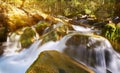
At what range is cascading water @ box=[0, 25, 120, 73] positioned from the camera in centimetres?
475

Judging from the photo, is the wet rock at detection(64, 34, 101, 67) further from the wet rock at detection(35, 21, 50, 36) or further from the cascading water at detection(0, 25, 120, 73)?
the wet rock at detection(35, 21, 50, 36)

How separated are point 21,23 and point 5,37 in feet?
1.85

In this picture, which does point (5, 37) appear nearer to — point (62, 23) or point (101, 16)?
point (62, 23)

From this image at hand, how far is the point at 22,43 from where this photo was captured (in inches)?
231

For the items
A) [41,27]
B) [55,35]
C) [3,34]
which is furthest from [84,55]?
[3,34]

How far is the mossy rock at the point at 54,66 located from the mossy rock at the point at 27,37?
160 centimetres

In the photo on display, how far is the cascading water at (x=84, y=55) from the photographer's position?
475 centimetres

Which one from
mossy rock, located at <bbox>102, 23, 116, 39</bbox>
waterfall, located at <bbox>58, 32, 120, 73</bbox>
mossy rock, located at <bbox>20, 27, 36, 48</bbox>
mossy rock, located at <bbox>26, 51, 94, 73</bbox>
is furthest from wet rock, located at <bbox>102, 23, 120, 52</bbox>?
mossy rock, located at <bbox>26, 51, 94, 73</bbox>

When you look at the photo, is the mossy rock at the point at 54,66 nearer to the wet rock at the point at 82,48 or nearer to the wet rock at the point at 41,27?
the wet rock at the point at 82,48

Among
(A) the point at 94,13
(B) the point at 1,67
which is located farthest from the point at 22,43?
(A) the point at 94,13

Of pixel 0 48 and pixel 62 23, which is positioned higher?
pixel 62 23

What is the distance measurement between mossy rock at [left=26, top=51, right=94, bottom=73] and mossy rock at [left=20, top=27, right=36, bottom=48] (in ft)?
5.24

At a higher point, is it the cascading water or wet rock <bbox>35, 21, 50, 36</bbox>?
wet rock <bbox>35, 21, 50, 36</bbox>

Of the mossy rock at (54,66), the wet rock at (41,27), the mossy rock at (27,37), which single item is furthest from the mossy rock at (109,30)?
the mossy rock at (54,66)
